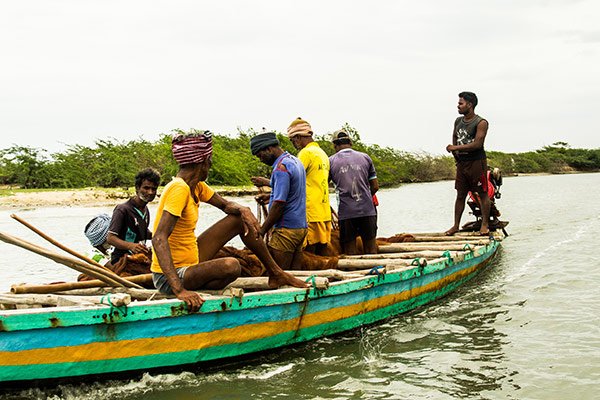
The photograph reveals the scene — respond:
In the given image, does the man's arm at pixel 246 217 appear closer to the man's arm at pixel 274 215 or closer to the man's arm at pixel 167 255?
the man's arm at pixel 274 215

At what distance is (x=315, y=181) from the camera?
6676mm

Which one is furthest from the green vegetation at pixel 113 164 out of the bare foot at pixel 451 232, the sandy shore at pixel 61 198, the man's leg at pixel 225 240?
the man's leg at pixel 225 240

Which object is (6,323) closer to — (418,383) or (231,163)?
(418,383)

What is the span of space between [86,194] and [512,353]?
26.3 meters

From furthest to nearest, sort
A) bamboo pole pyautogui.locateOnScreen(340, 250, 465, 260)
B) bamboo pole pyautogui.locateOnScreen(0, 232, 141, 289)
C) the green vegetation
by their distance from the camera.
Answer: the green vegetation, bamboo pole pyautogui.locateOnScreen(340, 250, 465, 260), bamboo pole pyautogui.locateOnScreen(0, 232, 141, 289)

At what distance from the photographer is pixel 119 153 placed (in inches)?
1442

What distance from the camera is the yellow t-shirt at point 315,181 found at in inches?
259

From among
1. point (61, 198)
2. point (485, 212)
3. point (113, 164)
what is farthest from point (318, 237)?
point (113, 164)

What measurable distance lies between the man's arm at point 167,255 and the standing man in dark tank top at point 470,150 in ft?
18.4

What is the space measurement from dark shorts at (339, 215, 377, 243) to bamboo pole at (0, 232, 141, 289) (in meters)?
2.90

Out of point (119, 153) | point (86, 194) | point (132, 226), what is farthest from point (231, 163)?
point (132, 226)

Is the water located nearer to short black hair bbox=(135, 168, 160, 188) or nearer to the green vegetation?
short black hair bbox=(135, 168, 160, 188)

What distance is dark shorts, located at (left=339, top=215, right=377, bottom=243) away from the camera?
24.5ft

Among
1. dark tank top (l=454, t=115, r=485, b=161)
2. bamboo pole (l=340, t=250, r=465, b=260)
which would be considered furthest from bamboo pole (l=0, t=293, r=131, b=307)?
dark tank top (l=454, t=115, r=485, b=161)
